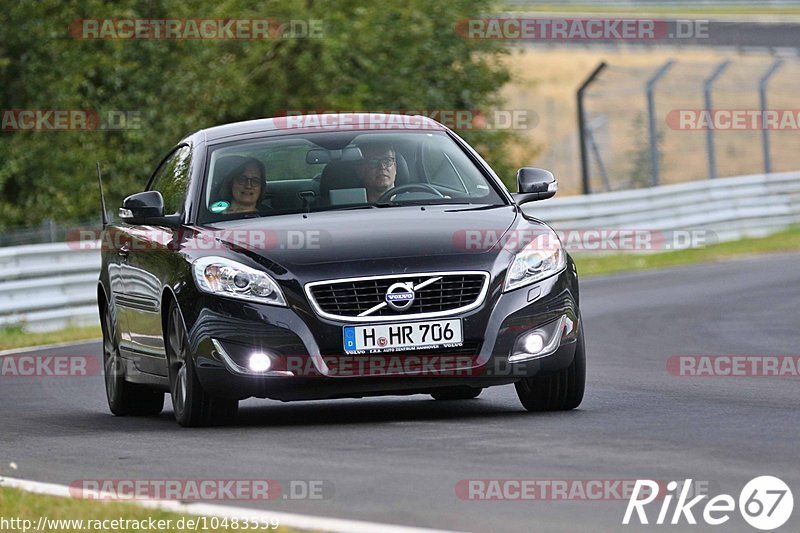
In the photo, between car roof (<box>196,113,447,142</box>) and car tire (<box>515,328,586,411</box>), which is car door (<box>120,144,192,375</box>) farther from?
car tire (<box>515,328,586,411</box>)

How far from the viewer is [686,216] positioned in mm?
27375

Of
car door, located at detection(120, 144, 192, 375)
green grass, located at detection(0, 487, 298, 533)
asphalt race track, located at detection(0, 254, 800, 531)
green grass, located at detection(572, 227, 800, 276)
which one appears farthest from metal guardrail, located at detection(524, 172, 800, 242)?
green grass, located at detection(0, 487, 298, 533)

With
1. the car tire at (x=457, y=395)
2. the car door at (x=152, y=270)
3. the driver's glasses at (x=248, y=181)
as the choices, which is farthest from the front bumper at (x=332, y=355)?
the car tire at (x=457, y=395)

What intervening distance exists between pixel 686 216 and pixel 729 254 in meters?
1.56

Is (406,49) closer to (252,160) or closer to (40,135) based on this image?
(40,135)

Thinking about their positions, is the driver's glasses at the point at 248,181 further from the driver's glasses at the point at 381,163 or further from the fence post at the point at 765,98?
the fence post at the point at 765,98

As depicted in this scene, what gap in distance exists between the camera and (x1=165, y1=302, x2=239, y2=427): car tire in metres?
9.34

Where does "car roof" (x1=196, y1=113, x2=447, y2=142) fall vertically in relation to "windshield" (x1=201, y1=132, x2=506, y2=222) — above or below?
above

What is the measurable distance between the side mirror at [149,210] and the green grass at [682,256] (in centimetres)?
1460

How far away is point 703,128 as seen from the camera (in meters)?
29.7

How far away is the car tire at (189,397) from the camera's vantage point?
9.34 m

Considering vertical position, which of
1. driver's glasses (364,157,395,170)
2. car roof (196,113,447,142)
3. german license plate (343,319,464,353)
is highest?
car roof (196,113,447,142)

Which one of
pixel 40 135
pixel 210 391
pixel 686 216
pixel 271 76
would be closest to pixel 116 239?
pixel 210 391

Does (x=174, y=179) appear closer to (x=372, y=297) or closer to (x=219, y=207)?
(x=219, y=207)
